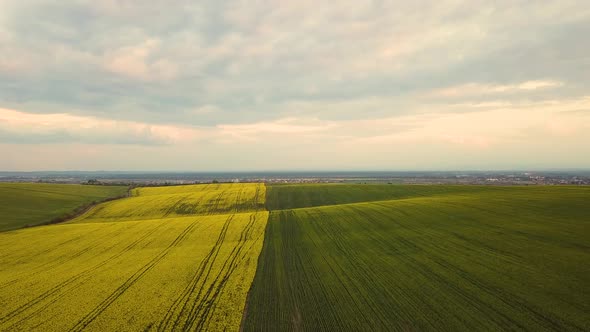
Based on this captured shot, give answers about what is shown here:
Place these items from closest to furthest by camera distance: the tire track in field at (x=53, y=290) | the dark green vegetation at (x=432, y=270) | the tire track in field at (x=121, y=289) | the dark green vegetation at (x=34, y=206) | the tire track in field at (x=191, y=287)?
1. the dark green vegetation at (x=432, y=270)
2. the tire track in field at (x=191, y=287)
3. the tire track in field at (x=121, y=289)
4. the tire track in field at (x=53, y=290)
5. the dark green vegetation at (x=34, y=206)

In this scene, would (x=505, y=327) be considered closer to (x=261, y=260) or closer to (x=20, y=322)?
(x=261, y=260)

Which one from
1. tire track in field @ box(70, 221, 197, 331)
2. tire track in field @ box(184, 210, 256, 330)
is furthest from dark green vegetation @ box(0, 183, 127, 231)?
tire track in field @ box(184, 210, 256, 330)

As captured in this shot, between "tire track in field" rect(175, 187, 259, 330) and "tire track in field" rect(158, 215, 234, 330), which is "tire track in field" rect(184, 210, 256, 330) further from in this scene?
"tire track in field" rect(158, 215, 234, 330)

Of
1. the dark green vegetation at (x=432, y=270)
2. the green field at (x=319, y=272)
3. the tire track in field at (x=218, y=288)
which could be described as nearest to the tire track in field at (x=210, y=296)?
the tire track in field at (x=218, y=288)

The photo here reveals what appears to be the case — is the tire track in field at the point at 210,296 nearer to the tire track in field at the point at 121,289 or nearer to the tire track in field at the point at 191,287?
the tire track in field at the point at 191,287

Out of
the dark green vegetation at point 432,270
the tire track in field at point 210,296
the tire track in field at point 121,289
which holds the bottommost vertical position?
the tire track in field at point 121,289

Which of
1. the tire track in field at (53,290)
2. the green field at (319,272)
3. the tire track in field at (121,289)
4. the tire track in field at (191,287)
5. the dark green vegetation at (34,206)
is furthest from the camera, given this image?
the dark green vegetation at (34,206)
